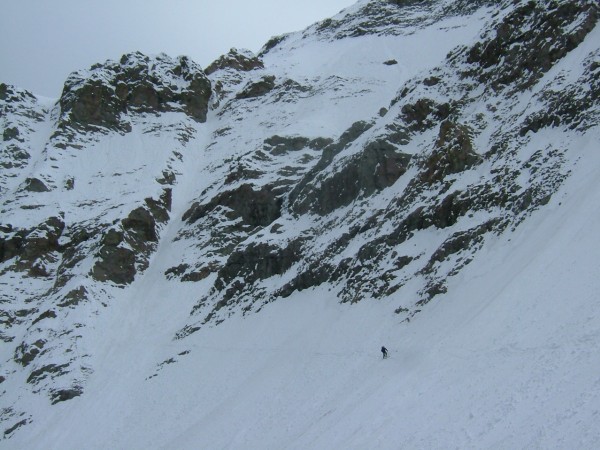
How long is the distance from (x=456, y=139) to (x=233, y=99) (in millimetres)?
50015

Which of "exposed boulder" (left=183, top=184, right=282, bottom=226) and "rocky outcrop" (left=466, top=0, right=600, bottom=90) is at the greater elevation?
"rocky outcrop" (left=466, top=0, right=600, bottom=90)

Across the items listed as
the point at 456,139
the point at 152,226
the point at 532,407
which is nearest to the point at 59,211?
the point at 152,226

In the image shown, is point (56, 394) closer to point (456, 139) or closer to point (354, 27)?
point (456, 139)

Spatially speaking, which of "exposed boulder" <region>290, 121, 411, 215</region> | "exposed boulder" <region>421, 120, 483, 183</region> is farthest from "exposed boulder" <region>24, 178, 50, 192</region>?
"exposed boulder" <region>421, 120, 483, 183</region>

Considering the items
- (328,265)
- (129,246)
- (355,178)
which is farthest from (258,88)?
(328,265)

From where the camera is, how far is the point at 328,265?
37938mm

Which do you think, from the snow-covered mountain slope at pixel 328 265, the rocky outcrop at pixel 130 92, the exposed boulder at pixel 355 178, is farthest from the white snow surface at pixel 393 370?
the rocky outcrop at pixel 130 92

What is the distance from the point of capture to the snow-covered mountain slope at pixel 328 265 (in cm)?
2102

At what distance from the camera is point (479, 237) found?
98.2ft

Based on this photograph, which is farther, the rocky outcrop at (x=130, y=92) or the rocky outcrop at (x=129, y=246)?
the rocky outcrop at (x=130, y=92)

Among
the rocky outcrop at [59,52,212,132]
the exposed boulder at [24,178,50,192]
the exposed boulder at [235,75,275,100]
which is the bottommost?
the exposed boulder at [24,178,50,192]

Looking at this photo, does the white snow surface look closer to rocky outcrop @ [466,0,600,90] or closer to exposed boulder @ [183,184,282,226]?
rocky outcrop @ [466,0,600,90]

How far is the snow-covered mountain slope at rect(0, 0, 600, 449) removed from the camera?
21016mm

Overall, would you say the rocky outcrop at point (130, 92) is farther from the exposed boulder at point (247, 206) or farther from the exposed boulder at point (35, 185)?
the exposed boulder at point (247, 206)
